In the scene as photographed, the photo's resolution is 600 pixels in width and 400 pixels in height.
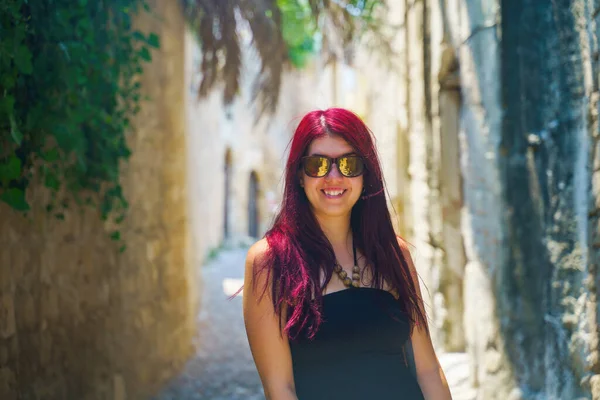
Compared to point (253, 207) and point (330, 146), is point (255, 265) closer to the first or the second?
point (330, 146)

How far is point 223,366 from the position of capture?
489 cm

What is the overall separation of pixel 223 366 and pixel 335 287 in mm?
3604

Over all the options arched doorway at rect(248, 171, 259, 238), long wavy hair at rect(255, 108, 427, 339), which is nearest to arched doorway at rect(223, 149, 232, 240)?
arched doorway at rect(248, 171, 259, 238)

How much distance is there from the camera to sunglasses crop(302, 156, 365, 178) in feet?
4.96

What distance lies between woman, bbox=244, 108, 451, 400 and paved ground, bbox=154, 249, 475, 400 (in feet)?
4.05

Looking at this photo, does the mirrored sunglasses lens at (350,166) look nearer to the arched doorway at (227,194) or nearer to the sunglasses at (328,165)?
the sunglasses at (328,165)

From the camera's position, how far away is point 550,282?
8.06ft

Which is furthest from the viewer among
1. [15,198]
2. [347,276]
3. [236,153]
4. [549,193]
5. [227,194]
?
[236,153]

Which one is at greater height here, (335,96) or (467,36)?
(335,96)

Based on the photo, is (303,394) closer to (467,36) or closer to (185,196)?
(467,36)

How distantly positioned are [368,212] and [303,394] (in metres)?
0.46

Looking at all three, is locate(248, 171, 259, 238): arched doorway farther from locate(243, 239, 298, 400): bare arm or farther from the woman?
locate(243, 239, 298, 400): bare arm

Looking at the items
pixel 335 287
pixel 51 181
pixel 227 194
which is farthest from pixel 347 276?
pixel 227 194

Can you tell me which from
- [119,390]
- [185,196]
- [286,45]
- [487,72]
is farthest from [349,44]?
[119,390]
